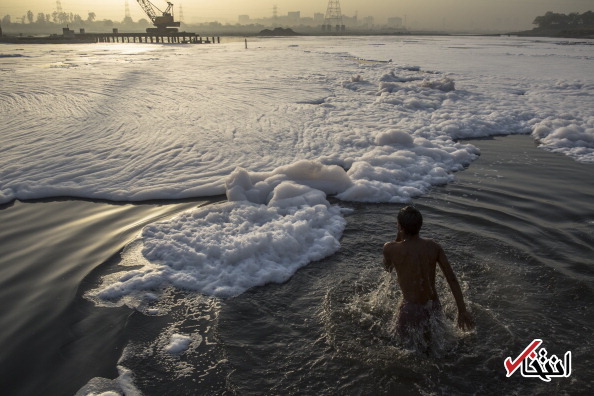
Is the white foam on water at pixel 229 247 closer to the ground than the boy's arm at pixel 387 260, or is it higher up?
closer to the ground

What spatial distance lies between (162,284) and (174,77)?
1733 centimetres

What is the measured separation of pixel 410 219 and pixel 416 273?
48 cm

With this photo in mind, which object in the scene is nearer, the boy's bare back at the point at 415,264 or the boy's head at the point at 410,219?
the boy's head at the point at 410,219

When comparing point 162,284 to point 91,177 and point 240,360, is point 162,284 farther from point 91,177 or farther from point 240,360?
point 91,177

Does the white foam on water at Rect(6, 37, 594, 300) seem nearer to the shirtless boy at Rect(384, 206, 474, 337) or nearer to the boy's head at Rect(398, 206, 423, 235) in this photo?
the shirtless boy at Rect(384, 206, 474, 337)

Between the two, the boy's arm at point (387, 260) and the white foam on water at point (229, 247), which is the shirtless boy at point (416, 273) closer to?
the boy's arm at point (387, 260)

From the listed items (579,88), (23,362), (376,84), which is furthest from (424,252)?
(579,88)

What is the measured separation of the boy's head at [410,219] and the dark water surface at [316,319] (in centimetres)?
103

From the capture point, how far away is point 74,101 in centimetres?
1381
